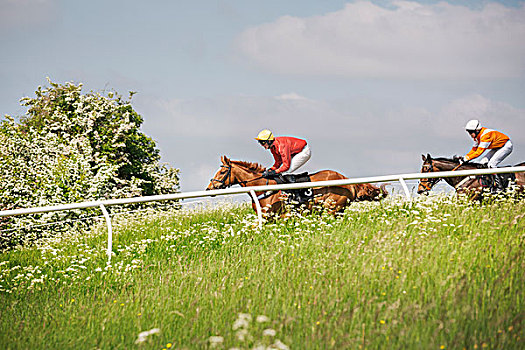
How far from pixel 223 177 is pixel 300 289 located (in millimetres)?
5486

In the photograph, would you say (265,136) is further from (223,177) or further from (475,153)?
(475,153)

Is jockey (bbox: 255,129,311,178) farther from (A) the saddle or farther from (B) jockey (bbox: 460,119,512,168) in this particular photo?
(B) jockey (bbox: 460,119,512,168)

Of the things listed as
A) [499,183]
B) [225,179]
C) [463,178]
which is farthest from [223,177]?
[499,183]

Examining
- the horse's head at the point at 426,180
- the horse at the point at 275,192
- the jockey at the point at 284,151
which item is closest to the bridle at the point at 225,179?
the horse at the point at 275,192

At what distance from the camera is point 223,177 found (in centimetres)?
1220

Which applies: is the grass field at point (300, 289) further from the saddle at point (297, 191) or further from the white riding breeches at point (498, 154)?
the white riding breeches at point (498, 154)

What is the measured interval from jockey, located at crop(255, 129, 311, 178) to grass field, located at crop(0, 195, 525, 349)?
4.94 ft

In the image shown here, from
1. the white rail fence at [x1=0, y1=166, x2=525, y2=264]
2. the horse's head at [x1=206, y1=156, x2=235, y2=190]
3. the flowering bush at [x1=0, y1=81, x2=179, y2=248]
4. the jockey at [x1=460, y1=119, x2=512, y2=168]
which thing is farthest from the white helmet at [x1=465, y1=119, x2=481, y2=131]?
the flowering bush at [x1=0, y1=81, x2=179, y2=248]

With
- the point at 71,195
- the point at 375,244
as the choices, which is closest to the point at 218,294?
the point at 375,244

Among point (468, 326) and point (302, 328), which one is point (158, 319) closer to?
point (302, 328)

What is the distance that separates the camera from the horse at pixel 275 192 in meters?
11.7

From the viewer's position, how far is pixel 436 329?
519cm

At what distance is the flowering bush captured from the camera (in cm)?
2328

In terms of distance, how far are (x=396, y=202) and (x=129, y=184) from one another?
21509 millimetres
